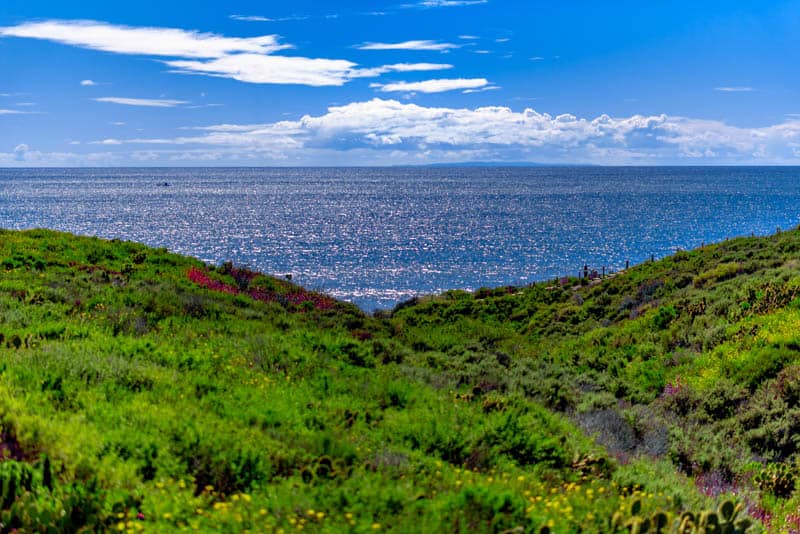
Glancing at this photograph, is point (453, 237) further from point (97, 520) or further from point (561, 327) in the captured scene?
point (97, 520)

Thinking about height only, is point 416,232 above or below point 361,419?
above

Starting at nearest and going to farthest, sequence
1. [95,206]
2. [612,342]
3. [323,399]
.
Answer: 1. [323,399]
2. [612,342]
3. [95,206]

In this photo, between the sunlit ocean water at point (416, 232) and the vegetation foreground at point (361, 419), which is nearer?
the vegetation foreground at point (361, 419)

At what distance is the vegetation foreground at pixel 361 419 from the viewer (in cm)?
577

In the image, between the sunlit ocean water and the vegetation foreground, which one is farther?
the sunlit ocean water

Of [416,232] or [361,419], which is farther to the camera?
[416,232]

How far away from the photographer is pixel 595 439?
998cm

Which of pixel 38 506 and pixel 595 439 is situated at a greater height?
pixel 38 506

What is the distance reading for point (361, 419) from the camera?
A: 906 cm

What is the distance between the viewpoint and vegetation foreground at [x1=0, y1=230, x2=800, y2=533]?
577cm

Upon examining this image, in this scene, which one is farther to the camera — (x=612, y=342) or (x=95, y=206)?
(x=95, y=206)

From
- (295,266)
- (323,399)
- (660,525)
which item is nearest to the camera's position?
(660,525)

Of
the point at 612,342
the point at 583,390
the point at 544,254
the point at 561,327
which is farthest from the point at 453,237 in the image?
the point at 583,390

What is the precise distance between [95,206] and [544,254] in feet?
441
